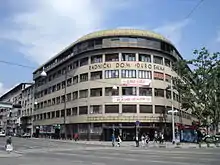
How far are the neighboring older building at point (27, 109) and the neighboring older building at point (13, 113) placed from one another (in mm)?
3098

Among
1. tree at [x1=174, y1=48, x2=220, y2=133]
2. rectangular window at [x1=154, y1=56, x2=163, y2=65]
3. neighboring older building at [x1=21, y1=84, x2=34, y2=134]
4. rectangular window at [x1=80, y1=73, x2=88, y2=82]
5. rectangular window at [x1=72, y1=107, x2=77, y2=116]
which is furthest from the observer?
neighboring older building at [x1=21, y1=84, x2=34, y2=134]

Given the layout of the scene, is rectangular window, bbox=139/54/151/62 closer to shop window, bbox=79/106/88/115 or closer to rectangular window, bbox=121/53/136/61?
rectangular window, bbox=121/53/136/61

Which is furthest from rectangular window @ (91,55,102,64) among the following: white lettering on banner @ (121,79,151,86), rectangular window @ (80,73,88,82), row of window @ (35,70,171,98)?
white lettering on banner @ (121,79,151,86)

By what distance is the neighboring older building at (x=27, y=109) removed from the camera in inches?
3808

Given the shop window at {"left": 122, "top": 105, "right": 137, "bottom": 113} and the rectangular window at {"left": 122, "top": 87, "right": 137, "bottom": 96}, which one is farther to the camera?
the rectangular window at {"left": 122, "top": 87, "right": 137, "bottom": 96}

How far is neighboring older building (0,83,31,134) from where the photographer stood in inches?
→ 4343

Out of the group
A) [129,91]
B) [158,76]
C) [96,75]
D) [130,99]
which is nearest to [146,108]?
[130,99]

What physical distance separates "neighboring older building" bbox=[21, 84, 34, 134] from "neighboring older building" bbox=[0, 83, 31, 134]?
10.2 ft

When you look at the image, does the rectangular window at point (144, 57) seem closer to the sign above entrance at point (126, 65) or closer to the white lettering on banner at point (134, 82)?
the sign above entrance at point (126, 65)

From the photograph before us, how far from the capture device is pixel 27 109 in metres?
102

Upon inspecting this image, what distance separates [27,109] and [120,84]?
51.2 m

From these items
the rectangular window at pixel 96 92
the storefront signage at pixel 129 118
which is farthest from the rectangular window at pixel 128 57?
the storefront signage at pixel 129 118

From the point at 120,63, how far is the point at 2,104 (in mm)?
21160

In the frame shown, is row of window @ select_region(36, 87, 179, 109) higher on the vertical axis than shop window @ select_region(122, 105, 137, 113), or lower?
higher
